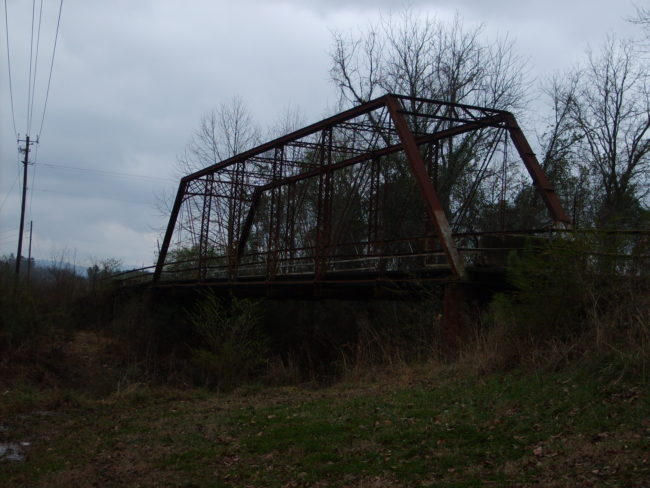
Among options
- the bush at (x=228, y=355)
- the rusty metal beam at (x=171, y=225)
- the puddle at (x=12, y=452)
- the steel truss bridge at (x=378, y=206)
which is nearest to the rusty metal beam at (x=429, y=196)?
the steel truss bridge at (x=378, y=206)

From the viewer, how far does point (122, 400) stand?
1470 centimetres

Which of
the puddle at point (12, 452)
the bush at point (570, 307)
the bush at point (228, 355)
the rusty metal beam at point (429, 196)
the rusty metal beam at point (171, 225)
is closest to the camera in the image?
the bush at point (570, 307)

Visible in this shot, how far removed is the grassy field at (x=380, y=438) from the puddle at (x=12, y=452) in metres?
0.14

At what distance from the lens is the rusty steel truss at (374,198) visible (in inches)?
616

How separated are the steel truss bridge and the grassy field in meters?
3.72

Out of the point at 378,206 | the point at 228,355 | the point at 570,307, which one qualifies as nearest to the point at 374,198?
the point at 378,206

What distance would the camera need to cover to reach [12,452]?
11.0 meters

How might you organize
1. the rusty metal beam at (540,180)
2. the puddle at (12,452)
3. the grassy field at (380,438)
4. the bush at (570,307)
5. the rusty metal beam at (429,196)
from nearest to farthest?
the grassy field at (380,438)
the bush at (570,307)
the puddle at (12,452)
the rusty metal beam at (429,196)
the rusty metal beam at (540,180)

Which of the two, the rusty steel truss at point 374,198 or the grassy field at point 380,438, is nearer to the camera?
the grassy field at point 380,438

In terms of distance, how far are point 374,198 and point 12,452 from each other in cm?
1513

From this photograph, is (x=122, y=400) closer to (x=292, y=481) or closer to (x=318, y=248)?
(x=318, y=248)

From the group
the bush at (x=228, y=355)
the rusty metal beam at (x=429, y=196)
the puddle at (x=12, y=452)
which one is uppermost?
the rusty metal beam at (x=429, y=196)

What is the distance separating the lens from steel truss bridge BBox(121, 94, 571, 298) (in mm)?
15258

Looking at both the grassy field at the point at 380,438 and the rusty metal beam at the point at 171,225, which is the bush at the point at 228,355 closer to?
the grassy field at the point at 380,438
